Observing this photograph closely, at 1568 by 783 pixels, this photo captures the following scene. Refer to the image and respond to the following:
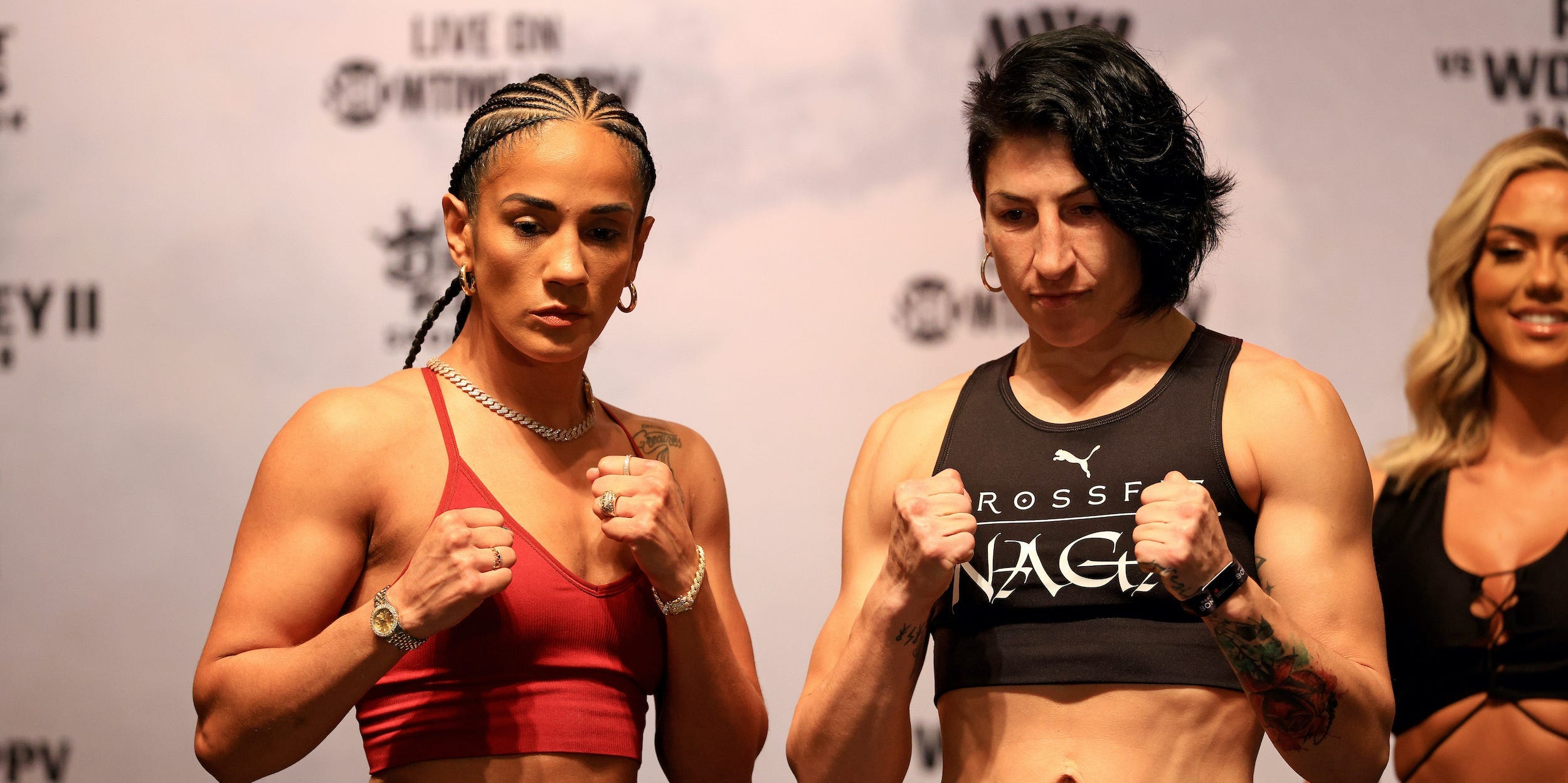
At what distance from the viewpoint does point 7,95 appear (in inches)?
117

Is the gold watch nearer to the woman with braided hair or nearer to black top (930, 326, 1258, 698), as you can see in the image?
the woman with braided hair

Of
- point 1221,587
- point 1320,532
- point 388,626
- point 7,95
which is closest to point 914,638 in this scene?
point 1221,587

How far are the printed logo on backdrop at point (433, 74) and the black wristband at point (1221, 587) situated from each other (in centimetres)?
180

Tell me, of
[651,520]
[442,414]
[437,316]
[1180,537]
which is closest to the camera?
[1180,537]

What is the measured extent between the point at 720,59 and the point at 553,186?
1.23m

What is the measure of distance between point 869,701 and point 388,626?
58cm

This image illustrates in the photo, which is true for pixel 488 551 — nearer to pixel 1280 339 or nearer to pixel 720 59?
pixel 720 59

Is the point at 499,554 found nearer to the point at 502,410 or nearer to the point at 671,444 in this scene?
the point at 502,410

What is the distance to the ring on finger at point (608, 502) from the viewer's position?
1815 mm

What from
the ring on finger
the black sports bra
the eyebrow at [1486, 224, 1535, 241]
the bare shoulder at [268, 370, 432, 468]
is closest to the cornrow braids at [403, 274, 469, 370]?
the bare shoulder at [268, 370, 432, 468]

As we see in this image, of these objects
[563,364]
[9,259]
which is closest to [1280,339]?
[563,364]

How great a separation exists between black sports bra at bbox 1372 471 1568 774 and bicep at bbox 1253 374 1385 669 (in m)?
0.80

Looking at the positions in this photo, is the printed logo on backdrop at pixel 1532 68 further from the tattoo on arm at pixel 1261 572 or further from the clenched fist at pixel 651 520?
the clenched fist at pixel 651 520

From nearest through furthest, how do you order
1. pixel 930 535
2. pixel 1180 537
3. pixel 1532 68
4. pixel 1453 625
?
pixel 1180 537
pixel 930 535
pixel 1453 625
pixel 1532 68
